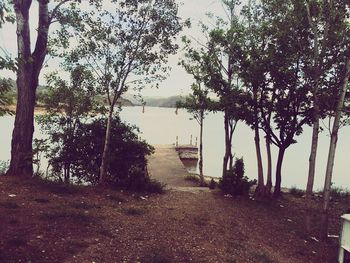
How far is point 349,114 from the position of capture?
55.7 feet

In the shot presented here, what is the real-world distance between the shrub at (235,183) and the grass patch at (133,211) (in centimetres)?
669

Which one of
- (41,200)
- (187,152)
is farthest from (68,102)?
(187,152)

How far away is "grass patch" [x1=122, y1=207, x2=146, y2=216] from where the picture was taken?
12.0 m

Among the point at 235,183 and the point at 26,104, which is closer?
the point at 26,104

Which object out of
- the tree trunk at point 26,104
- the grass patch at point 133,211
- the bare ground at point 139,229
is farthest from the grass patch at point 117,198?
the tree trunk at point 26,104

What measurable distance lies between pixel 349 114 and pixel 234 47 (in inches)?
254

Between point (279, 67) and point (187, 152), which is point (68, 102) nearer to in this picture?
point (279, 67)

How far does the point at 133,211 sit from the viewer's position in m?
12.2

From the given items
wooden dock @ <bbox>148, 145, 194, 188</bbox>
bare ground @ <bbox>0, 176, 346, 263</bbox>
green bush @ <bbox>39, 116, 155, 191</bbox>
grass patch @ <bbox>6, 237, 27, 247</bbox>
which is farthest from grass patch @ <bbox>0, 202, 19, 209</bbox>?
wooden dock @ <bbox>148, 145, 194, 188</bbox>

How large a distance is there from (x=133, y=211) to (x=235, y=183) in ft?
24.5

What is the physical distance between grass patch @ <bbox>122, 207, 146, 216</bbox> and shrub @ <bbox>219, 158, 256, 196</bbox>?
6.69 metres

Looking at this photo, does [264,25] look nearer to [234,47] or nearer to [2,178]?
[234,47]

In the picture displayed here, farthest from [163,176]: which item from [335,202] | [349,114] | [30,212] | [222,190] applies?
[30,212]

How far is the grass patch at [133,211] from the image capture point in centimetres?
1199
